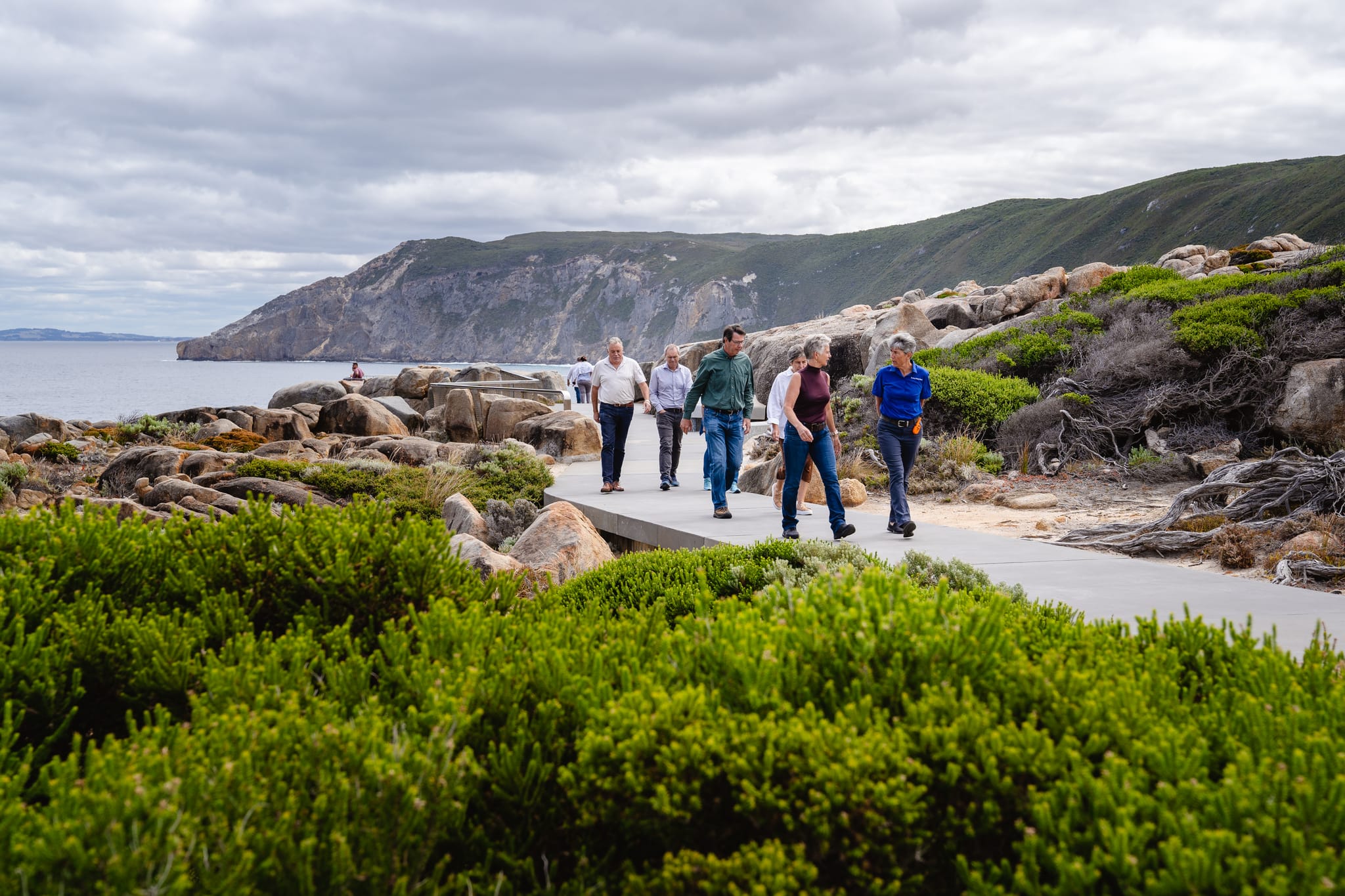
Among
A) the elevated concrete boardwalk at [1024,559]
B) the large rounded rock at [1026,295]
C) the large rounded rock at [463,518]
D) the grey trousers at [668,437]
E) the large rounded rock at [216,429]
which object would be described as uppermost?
the large rounded rock at [1026,295]

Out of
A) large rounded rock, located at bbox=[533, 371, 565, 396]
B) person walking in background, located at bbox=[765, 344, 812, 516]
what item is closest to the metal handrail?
large rounded rock, located at bbox=[533, 371, 565, 396]

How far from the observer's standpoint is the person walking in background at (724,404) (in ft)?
31.8

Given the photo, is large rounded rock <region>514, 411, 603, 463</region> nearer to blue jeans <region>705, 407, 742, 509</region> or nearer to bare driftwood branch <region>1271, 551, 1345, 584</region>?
blue jeans <region>705, 407, 742, 509</region>

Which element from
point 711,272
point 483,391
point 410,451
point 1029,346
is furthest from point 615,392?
point 711,272

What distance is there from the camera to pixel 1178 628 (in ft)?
8.76

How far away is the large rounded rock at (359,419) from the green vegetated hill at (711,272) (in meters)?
62.3

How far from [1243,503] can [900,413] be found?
348 cm

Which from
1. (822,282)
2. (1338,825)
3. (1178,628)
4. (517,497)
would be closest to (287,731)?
(1338,825)

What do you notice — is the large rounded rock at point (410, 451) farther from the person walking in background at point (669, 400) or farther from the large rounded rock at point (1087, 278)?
the large rounded rock at point (1087, 278)

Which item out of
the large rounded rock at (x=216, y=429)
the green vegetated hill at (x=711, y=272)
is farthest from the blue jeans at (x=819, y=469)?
the green vegetated hill at (x=711, y=272)

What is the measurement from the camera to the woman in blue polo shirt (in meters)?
8.27

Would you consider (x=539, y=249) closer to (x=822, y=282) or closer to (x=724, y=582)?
(x=822, y=282)

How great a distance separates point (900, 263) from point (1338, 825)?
134640 mm

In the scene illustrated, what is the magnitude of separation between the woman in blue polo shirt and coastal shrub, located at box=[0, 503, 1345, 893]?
5682 mm
